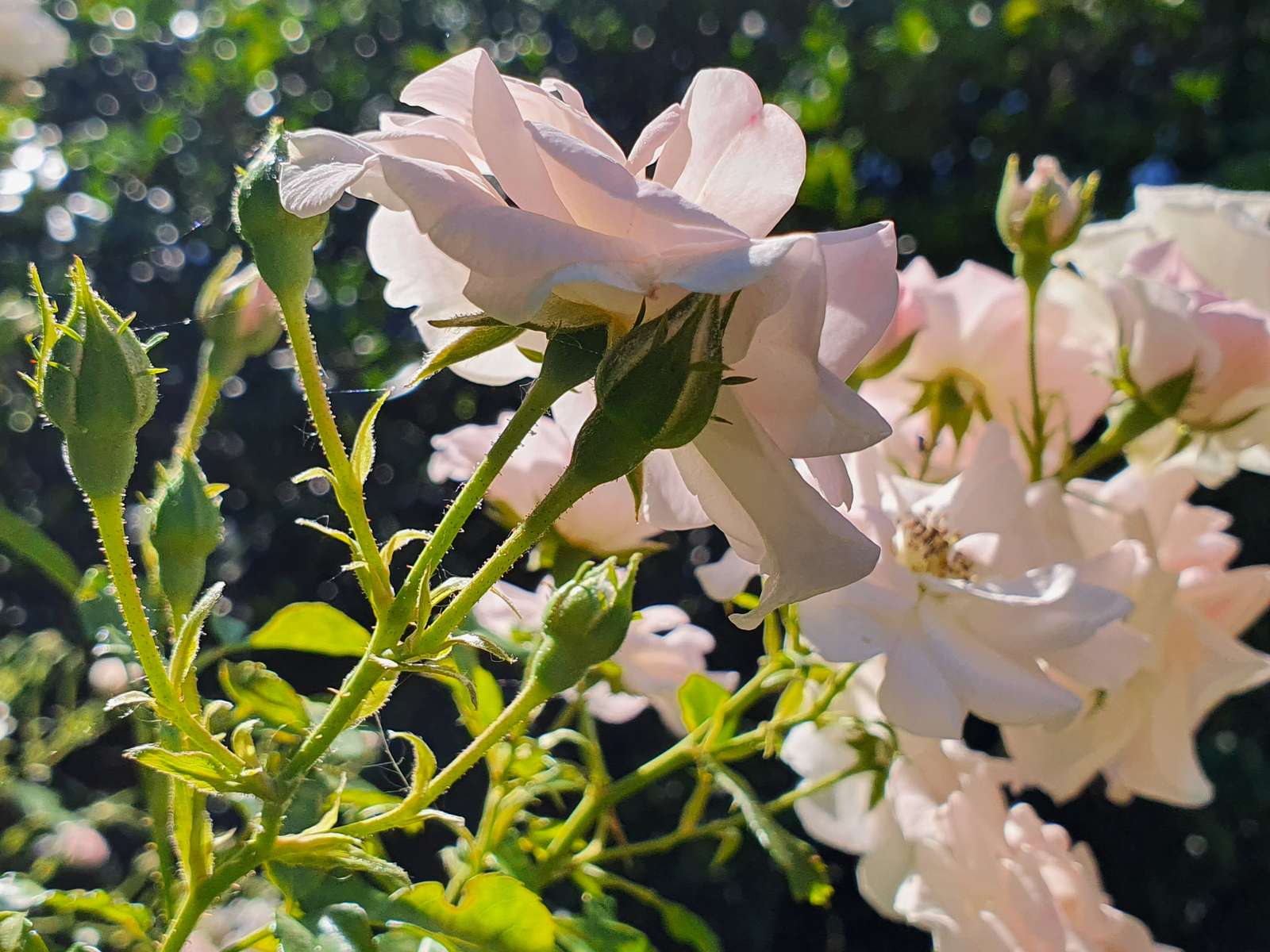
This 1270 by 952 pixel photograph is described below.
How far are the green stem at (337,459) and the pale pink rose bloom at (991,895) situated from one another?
0.36 m

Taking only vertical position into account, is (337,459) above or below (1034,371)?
above

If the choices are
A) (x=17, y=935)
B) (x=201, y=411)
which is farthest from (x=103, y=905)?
(x=201, y=411)

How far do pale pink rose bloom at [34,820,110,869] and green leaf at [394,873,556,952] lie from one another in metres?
0.41

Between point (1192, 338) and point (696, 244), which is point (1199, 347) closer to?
point (1192, 338)

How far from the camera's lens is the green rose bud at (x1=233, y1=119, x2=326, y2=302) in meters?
0.31

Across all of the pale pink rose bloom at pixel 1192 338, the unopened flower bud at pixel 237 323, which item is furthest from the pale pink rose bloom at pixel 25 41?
the pale pink rose bloom at pixel 1192 338

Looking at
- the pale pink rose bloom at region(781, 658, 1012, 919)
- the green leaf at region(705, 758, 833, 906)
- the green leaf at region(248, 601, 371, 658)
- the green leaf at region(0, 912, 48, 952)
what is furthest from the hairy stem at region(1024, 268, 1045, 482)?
the green leaf at region(0, 912, 48, 952)

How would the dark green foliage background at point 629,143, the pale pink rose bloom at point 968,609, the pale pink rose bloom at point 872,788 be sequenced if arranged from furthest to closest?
the dark green foliage background at point 629,143
the pale pink rose bloom at point 872,788
the pale pink rose bloom at point 968,609

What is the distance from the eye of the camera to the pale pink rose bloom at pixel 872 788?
1.81 ft

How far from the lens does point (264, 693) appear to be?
14.8 inches

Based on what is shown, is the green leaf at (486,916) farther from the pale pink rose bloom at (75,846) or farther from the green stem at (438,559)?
the pale pink rose bloom at (75,846)

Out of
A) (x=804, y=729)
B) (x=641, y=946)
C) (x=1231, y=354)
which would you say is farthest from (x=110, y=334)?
(x=1231, y=354)

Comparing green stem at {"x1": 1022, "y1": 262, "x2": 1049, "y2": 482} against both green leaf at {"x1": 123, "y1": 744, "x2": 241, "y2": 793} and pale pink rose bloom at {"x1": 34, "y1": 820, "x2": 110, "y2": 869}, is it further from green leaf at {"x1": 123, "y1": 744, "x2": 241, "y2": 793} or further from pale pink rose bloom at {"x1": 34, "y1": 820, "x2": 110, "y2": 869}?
pale pink rose bloom at {"x1": 34, "y1": 820, "x2": 110, "y2": 869}

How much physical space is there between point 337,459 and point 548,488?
17 centimetres
